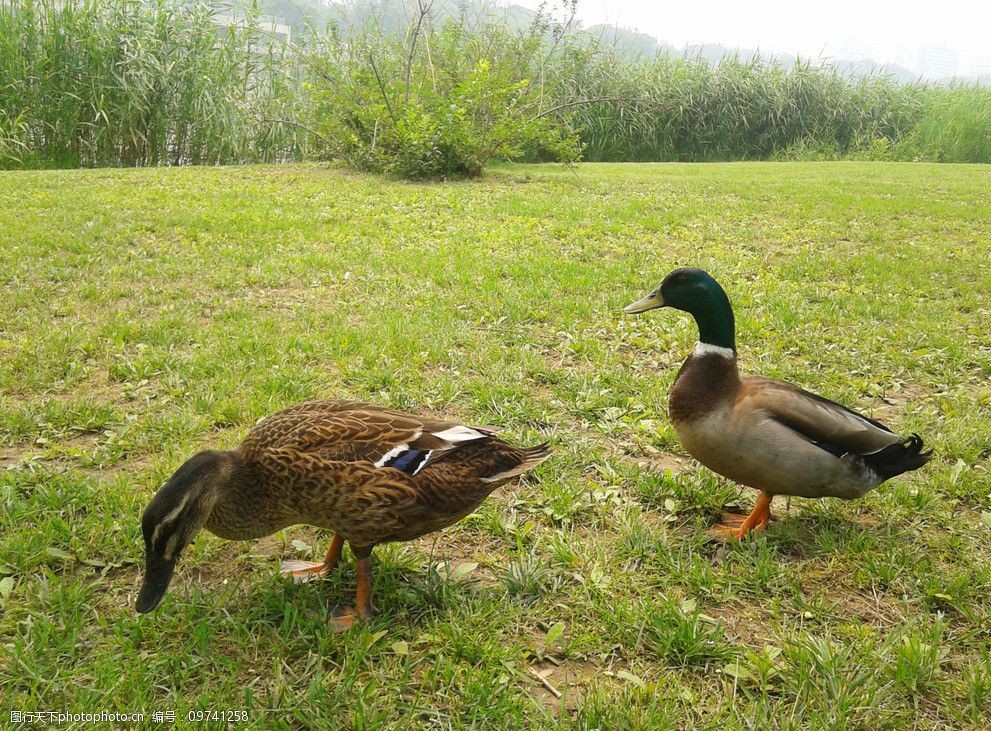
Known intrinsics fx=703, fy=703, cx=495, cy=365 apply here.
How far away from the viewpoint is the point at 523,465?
2234mm

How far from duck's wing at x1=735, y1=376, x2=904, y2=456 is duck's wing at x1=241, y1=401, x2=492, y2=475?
38.0 inches

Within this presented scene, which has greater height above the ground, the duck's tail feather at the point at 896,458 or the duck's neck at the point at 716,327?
the duck's neck at the point at 716,327

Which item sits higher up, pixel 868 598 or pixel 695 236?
pixel 695 236

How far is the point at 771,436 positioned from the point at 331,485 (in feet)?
4.66

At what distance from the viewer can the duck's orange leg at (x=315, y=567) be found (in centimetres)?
226

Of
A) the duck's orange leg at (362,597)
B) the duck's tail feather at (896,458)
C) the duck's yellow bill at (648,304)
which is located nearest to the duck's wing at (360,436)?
→ the duck's orange leg at (362,597)

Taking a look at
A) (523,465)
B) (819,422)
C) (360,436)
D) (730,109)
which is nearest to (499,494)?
(523,465)

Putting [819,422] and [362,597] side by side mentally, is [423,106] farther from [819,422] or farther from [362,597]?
[362,597]

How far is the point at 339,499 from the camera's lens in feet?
6.43

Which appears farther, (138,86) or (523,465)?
(138,86)

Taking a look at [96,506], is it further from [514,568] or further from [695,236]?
[695,236]

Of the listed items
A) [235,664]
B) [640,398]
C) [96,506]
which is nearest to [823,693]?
[235,664]

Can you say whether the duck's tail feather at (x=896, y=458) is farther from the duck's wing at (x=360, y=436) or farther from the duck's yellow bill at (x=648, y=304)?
the duck's wing at (x=360, y=436)

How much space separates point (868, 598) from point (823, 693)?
54cm
